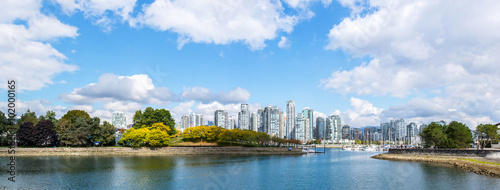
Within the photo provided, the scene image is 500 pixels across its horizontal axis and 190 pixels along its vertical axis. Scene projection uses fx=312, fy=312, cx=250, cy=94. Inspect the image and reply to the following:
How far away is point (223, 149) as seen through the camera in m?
107

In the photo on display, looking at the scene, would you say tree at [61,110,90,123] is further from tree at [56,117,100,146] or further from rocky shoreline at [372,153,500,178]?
rocky shoreline at [372,153,500,178]

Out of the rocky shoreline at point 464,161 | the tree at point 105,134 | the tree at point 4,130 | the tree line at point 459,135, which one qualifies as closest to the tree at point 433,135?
the tree line at point 459,135

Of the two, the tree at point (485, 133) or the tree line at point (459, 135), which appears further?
the tree line at point (459, 135)

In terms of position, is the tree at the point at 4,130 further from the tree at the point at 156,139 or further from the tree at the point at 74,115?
the tree at the point at 156,139

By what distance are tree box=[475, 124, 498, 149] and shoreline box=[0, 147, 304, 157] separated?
200 feet

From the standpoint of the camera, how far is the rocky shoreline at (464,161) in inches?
2088

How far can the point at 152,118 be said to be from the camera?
392ft

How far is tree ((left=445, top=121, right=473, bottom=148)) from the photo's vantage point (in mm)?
81500

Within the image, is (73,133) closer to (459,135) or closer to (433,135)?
(433,135)

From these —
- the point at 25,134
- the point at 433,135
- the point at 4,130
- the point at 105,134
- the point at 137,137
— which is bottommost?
the point at 137,137

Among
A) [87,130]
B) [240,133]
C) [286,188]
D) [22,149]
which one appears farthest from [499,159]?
[22,149]

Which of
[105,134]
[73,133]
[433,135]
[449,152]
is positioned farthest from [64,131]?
[449,152]

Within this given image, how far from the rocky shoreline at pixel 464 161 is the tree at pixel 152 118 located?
254 feet

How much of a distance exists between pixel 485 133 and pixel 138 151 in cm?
9852
